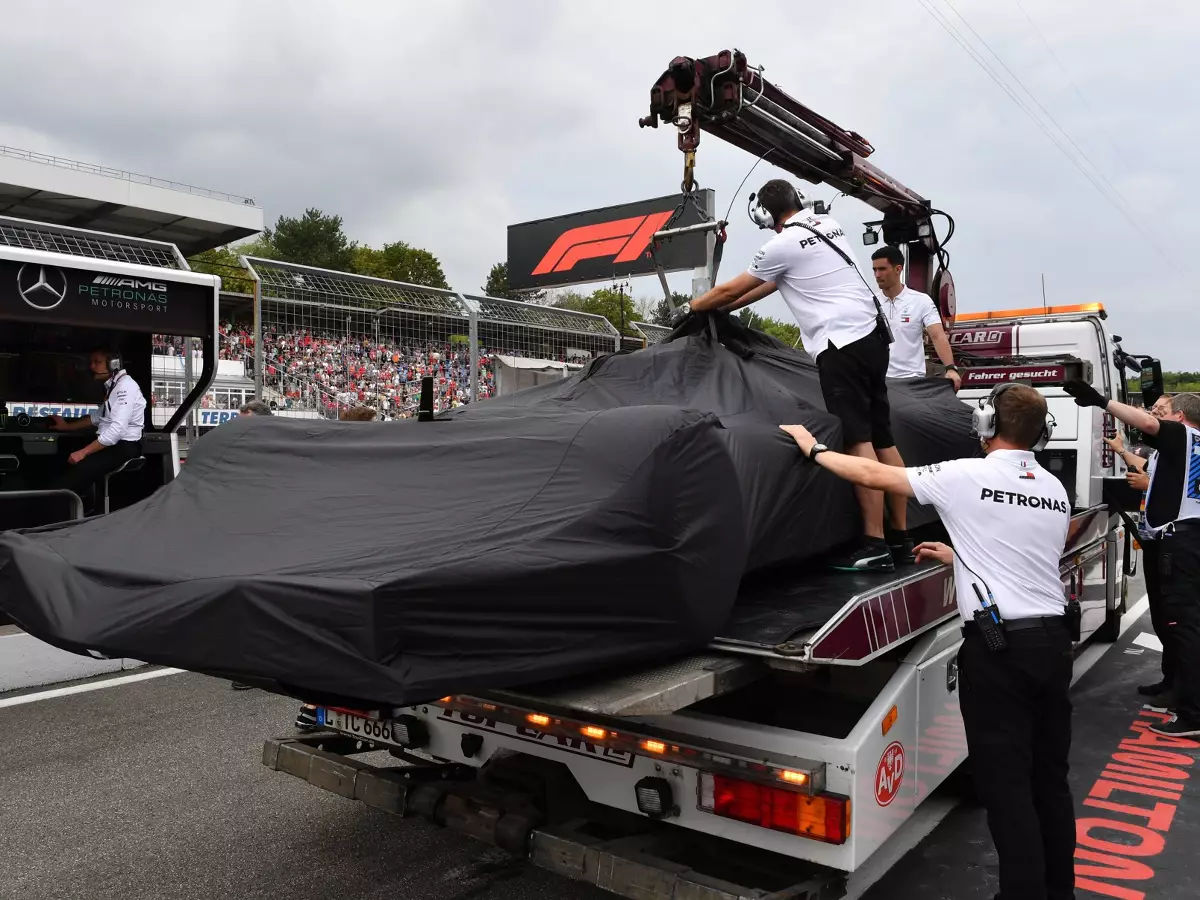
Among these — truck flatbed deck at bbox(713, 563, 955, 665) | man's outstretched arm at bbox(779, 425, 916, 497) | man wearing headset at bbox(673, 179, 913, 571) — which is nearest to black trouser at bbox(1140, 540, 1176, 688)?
man wearing headset at bbox(673, 179, 913, 571)

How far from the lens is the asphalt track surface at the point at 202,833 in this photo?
360 centimetres

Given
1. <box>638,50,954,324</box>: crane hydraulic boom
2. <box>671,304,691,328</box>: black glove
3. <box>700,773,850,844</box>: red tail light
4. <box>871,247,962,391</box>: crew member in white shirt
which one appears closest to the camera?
<box>700,773,850,844</box>: red tail light

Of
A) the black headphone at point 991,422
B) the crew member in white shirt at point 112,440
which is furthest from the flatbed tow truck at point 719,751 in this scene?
the crew member in white shirt at point 112,440

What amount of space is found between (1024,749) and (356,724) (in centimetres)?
240

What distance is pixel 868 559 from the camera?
3.78 metres

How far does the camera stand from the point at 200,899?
11.5 ft

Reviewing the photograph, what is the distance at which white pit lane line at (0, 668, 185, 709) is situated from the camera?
5977mm

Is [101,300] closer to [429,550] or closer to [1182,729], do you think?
[429,550]

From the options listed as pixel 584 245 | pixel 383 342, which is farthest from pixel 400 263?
pixel 383 342

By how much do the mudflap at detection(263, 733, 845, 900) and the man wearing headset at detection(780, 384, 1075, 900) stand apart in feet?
2.17

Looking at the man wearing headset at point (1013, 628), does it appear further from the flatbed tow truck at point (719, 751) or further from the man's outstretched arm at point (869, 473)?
the flatbed tow truck at point (719, 751)

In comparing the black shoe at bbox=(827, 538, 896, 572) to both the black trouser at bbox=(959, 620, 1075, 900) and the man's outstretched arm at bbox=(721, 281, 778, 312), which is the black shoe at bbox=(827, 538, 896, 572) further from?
the man's outstretched arm at bbox=(721, 281, 778, 312)

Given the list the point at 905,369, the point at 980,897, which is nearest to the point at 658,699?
the point at 980,897

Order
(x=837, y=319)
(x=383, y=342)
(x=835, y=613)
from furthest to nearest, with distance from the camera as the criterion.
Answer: (x=383, y=342) → (x=837, y=319) → (x=835, y=613)
